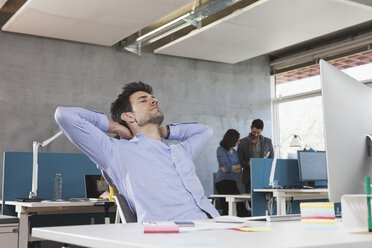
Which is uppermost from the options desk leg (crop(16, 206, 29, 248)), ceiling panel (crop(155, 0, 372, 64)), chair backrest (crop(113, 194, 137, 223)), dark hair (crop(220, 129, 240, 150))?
ceiling panel (crop(155, 0, 372, 64))

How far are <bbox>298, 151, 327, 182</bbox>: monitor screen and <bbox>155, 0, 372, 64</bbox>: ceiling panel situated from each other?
167 cm

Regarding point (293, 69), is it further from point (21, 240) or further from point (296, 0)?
point (21, 240)

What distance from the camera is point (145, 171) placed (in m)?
1.93

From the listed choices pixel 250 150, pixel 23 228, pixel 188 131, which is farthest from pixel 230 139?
pixel 188 131

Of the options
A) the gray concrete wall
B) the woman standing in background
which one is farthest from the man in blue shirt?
the gray concrete wall

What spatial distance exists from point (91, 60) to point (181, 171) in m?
5.38

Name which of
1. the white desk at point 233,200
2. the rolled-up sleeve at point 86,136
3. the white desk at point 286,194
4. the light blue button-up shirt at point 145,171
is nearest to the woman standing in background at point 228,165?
the white desk at point 233,200

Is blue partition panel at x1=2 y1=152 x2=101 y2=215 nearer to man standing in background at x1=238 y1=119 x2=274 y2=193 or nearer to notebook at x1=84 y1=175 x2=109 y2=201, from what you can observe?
notebook at x1=84 y1=175 x2=109 y2=201

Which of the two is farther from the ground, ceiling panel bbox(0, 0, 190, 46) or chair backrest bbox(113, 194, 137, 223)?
ceiling panel bbox(0, 0, 190, 46)

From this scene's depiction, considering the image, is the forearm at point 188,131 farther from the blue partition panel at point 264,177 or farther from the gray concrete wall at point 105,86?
the gray concrete wall at point 105,86

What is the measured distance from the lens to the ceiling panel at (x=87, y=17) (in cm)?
534

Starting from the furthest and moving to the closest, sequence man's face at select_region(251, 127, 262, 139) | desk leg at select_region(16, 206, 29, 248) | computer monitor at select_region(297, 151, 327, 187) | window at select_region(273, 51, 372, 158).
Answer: window at select_region(273, 51, 372, 158)
man's face at select_region(251, 127, 262, 139)
computer monitor at select_region(297, 151, 327, 187)
desk leg at select_region(16, 206, 29, 248)

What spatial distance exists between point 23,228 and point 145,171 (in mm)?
1870

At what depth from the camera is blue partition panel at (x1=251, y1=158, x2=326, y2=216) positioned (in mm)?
5168
